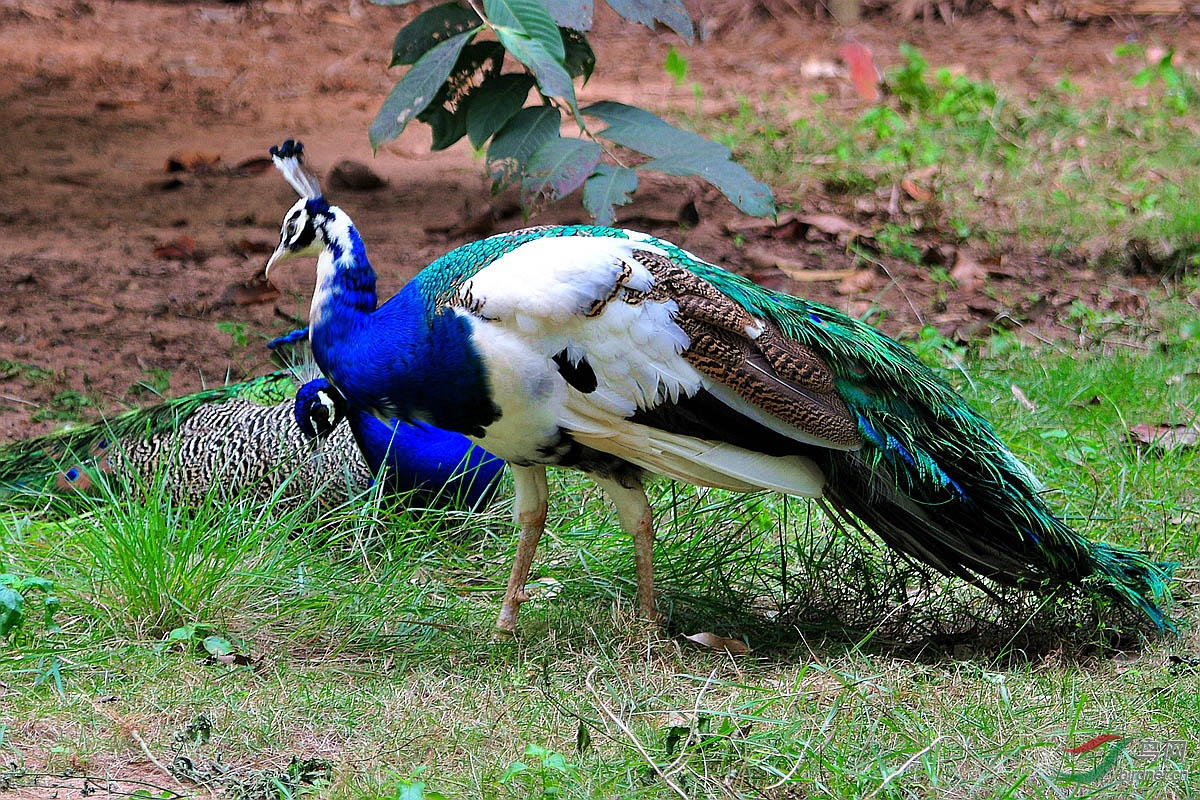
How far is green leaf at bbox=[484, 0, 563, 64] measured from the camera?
12.5ft

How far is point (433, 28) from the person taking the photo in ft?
14.3

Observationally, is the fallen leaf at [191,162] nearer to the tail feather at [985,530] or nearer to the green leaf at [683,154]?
the green leaf at [683,154]

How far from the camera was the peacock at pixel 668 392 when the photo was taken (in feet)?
9.81

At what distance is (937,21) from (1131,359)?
16.8 feet

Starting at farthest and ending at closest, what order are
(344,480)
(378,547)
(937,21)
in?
(937,21) < (344,480) < (378,547)

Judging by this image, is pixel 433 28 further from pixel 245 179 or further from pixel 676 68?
pixel 676 68

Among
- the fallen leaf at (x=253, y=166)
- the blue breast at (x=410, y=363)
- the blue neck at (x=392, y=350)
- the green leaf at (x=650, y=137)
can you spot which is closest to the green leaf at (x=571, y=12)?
the green leaf at (x=650, y=137)

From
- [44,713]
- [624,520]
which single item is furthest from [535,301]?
[44,713]

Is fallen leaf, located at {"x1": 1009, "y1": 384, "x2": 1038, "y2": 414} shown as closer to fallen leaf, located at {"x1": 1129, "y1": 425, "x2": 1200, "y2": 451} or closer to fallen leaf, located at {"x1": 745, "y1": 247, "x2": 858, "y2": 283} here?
fallen leaf, located at {"x1": 1129, "y1": 425, "x2": 1200, "y2": 451}

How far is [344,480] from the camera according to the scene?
424 centimetres

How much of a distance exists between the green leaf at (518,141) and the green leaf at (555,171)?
0.03m

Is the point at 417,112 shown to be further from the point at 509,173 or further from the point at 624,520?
the point at 624,520

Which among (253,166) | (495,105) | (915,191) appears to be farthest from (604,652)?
(253,166)

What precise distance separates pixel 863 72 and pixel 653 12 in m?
3.93
